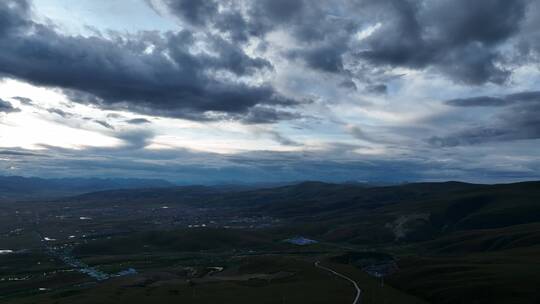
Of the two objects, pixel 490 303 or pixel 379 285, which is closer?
pixel 490 303

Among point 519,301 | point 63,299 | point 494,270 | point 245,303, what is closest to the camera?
point 519,301

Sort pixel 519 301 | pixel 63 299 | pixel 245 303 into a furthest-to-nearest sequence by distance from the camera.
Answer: pixel 63 299 → pixel 245 303 → pixel 519 301

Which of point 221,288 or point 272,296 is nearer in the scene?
point 272,296

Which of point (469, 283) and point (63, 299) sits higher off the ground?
point (469, 283)

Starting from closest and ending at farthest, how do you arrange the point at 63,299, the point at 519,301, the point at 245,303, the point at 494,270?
1. the point at 519,301
2. the point at 245,303
3. the point at 494,270
4. the point at 63,299

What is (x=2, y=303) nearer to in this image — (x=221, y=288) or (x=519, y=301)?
(x=221, y=288)

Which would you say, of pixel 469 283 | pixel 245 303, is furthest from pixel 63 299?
pixel 469 283

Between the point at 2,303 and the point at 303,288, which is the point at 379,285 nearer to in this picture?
the point at 303,288

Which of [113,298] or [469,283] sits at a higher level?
[469,283]

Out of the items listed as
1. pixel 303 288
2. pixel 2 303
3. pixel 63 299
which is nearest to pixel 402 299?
pixel 303 288
